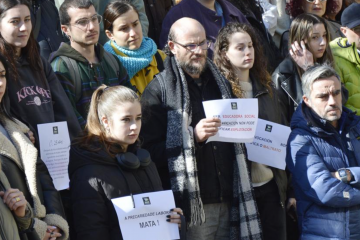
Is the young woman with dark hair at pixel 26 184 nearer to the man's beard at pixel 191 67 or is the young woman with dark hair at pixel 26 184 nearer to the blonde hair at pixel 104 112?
the blonde hair at pixel 104 112

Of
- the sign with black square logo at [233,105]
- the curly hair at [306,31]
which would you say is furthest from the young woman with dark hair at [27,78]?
the curly hair at [306,31]

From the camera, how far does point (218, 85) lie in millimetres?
5914

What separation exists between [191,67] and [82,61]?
0.86 m

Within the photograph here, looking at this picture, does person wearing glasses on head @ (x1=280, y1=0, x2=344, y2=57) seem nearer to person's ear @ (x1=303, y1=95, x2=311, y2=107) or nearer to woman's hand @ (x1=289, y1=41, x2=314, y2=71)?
woman's hand @ (x1=289, y1=41, x2=314, y2=71)

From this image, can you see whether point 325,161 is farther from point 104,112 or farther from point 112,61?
point 112,61

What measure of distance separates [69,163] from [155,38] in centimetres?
345

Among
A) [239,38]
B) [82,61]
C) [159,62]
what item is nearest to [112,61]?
[82,61]

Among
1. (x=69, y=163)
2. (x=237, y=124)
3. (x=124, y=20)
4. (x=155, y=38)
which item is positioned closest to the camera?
(x=69, y=163)

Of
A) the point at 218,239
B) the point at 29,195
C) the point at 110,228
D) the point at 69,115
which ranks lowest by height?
the point at 218,239

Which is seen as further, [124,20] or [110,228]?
[124,20]

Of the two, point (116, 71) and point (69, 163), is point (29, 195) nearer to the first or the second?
point (69, 163)

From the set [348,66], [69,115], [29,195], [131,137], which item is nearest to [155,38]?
[348,66]

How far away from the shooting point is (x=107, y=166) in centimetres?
491

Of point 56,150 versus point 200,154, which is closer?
point 56,150
